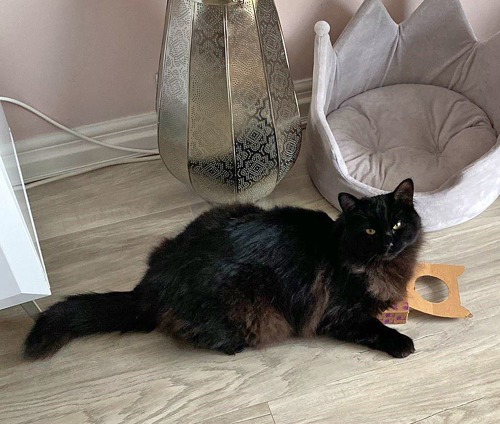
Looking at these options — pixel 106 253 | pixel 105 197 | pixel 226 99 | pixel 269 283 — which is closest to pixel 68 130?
pixel 105 197

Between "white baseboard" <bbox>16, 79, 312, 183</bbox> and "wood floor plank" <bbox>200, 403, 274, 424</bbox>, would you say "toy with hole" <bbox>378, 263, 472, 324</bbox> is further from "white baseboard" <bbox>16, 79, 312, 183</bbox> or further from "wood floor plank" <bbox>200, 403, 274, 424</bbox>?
"white baseboard" <bbox>16, 79, 312, 183</bbox>

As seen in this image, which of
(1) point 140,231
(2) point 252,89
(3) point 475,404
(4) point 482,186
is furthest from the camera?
(1) point 140,231

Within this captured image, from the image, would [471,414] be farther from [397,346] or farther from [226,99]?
[226,99]

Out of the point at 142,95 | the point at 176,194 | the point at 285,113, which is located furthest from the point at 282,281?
the point at 142,95

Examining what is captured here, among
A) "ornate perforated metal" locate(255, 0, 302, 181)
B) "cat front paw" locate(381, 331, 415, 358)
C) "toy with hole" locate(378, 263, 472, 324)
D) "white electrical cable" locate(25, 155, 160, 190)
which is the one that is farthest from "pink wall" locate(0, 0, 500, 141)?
"cat front paw" locate(381, 331, 415, 358)

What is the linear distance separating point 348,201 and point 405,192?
0.11 m

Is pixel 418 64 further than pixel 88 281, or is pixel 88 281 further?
pixel 418 64

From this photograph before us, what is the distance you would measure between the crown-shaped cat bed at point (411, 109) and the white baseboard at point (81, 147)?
0.48m

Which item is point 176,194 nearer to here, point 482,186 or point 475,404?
point 482,186

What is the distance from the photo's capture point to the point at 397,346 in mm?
1317

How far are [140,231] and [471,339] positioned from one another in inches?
33.0

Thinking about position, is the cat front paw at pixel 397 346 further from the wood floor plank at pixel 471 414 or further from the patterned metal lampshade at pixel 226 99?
the patterned metal lampshade at pixel 226 99

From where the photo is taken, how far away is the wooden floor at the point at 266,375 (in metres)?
1.26

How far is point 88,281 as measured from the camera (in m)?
1.50
